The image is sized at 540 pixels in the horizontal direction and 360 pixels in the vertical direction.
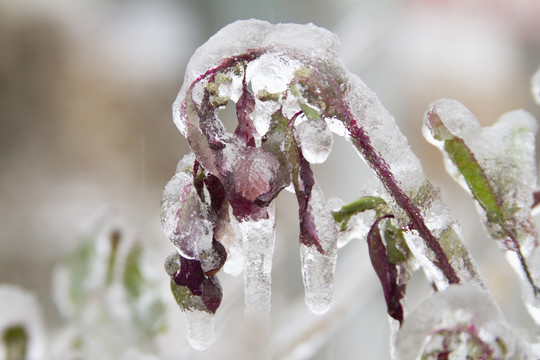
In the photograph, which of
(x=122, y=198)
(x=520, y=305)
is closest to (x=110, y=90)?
(x=122, y=198)

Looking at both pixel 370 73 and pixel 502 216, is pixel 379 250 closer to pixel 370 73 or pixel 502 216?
pixel 502 216

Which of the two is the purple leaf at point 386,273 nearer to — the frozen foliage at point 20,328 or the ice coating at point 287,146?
the ice coating at point 287,146

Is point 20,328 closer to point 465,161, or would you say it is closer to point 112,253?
point 112,253

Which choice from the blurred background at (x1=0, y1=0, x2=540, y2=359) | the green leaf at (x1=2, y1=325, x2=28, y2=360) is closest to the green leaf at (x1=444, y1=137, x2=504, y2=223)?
the green leaf at (x1=2, y1=325, x2=28, y2=360)

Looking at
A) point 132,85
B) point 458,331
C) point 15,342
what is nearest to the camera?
point 458,331

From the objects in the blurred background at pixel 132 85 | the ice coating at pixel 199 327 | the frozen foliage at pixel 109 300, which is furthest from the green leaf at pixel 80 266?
the blurred background at pixel 132 85

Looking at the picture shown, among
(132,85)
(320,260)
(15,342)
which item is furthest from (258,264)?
(132,85)
